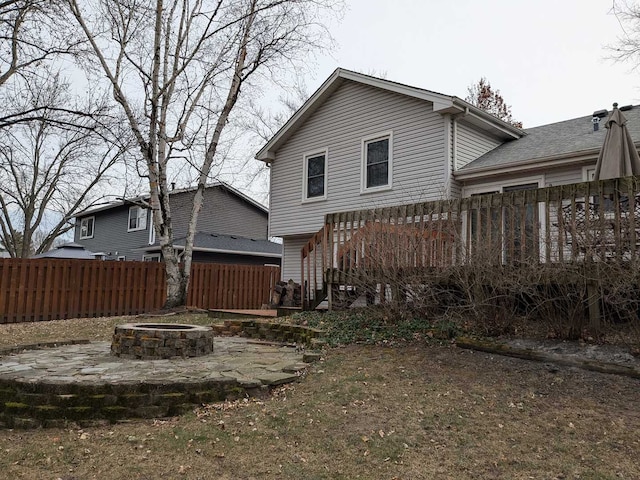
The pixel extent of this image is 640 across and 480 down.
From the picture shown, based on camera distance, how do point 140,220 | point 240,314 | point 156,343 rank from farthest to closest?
point 140,220 < point 240,314 < point 156,343

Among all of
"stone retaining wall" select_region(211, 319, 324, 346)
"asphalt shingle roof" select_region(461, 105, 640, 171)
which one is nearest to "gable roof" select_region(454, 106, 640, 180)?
"asphalt shingle roof" select_region(461, 105, 640, 171)

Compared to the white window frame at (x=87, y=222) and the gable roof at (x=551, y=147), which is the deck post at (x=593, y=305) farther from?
the white window frame at (x=87, y=222)

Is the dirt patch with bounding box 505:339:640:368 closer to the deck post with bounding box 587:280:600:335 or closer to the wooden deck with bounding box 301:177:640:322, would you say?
the deck post with bounding box 587:280:600:335

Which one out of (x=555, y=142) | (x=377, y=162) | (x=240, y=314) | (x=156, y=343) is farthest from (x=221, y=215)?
(x=156, y=343)

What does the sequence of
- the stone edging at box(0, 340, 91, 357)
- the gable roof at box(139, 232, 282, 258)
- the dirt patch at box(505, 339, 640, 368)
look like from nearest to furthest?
the dirt patch at box(505, 339, 640, 368)
the stone edging at box(0, 340, 91, 357)
the gable roof at box(139, 232, 282, 258)

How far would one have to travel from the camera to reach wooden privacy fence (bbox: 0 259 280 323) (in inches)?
463

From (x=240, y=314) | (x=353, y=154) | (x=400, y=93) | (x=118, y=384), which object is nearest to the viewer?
(x=118, y=384)

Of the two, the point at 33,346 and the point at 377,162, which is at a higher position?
the point at 377,162

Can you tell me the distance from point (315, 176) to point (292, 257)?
2.77 meters

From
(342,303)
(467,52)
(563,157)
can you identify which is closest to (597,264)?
(342,303)

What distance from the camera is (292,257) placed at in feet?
48.8

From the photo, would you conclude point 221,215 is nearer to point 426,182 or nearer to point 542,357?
point 426,182

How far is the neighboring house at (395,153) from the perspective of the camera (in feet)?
32.8

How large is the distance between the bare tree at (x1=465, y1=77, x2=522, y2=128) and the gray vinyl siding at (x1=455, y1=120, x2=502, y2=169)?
16461mm
